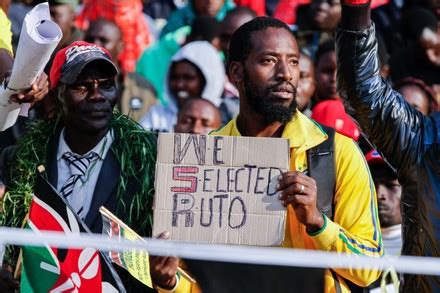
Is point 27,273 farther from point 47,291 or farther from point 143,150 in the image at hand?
point 143,150

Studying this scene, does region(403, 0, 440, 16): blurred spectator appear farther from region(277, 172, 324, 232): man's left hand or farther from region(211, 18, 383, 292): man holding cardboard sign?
region(277, 172, 324, 232): man's left hand

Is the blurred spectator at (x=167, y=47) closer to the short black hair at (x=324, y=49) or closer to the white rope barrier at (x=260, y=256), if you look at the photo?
the short black hair at (x=324, y=49)

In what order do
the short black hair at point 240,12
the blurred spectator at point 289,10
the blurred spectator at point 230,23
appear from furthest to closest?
the blurred spectator at point 289,10 < the short black hair at point 240,12 < the blurred spectator at point 230,23

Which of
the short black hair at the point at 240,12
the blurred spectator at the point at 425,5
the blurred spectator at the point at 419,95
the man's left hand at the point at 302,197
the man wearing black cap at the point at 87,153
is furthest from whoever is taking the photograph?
the blurred spectator at the point at 425,5

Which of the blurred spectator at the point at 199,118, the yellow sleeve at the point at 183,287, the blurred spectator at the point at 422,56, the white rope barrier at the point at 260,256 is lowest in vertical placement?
the white rope barrier at the point at 260,256

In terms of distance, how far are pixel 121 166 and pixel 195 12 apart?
17.4 ft

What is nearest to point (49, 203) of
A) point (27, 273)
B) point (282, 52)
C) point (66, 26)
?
point (27, 273)

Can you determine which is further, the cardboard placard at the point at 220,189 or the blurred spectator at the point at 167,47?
the blurred spectator at the point at 167,47

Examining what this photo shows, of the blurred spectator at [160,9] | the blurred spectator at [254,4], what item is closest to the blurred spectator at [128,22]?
the blurred spectator at [160,9]

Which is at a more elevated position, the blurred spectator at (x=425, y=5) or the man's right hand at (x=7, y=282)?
the blurred spectator at (x=425, y=5)

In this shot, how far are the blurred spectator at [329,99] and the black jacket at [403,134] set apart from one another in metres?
2.16

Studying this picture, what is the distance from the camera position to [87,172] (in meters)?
5.46

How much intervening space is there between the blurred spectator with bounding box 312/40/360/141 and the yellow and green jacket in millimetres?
2024

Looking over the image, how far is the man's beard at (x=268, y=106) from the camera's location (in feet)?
17.3
